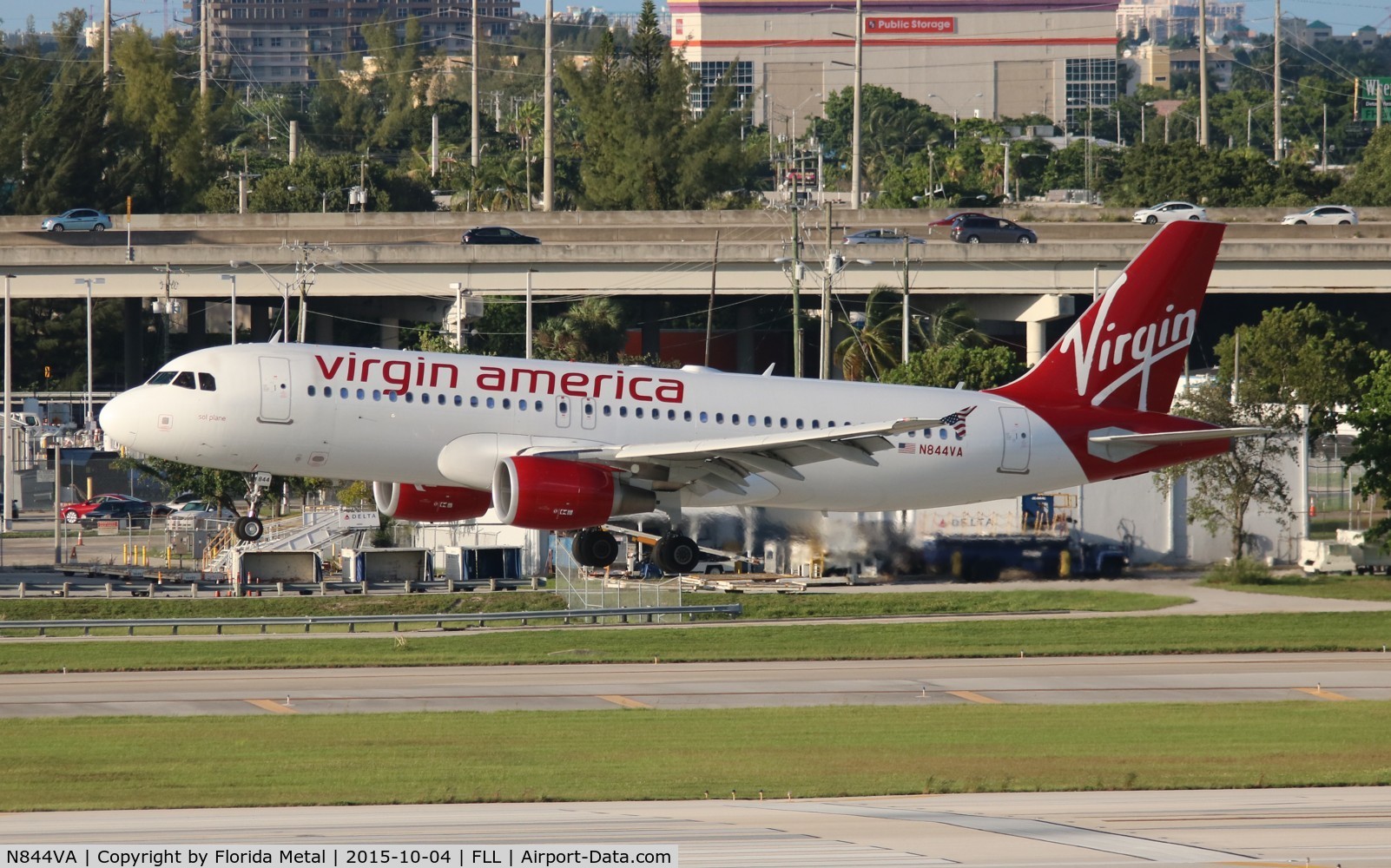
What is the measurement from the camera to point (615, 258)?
10225 cm

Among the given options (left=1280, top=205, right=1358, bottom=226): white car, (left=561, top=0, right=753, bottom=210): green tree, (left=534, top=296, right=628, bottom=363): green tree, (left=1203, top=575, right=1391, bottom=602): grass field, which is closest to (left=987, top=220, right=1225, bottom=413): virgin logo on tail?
(left=1203, top=575, right=1391, bottom=602): grass field

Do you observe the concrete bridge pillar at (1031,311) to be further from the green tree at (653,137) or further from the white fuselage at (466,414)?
the white fuselage at (466,414)

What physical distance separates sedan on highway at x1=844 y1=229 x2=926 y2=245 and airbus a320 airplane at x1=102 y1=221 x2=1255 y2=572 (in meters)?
55.9

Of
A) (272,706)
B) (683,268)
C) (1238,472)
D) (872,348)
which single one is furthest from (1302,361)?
(272,706)

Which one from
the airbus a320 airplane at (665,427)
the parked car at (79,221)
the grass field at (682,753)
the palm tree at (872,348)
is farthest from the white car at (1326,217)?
the grass field at (682,753)

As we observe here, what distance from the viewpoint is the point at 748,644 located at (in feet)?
163

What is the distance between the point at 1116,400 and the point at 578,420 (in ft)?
48.0

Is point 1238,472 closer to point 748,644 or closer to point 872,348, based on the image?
point 748,644

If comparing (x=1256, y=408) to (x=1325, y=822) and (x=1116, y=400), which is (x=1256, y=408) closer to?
(x=1116, y=400)

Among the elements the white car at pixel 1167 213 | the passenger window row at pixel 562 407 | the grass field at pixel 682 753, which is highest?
the white car at pixel 1167 213

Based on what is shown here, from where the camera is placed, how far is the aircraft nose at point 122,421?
39938 millimetres

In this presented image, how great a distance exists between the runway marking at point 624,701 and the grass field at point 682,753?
972mm

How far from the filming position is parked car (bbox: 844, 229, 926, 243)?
103637 millimetres

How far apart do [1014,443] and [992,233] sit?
64.2m
